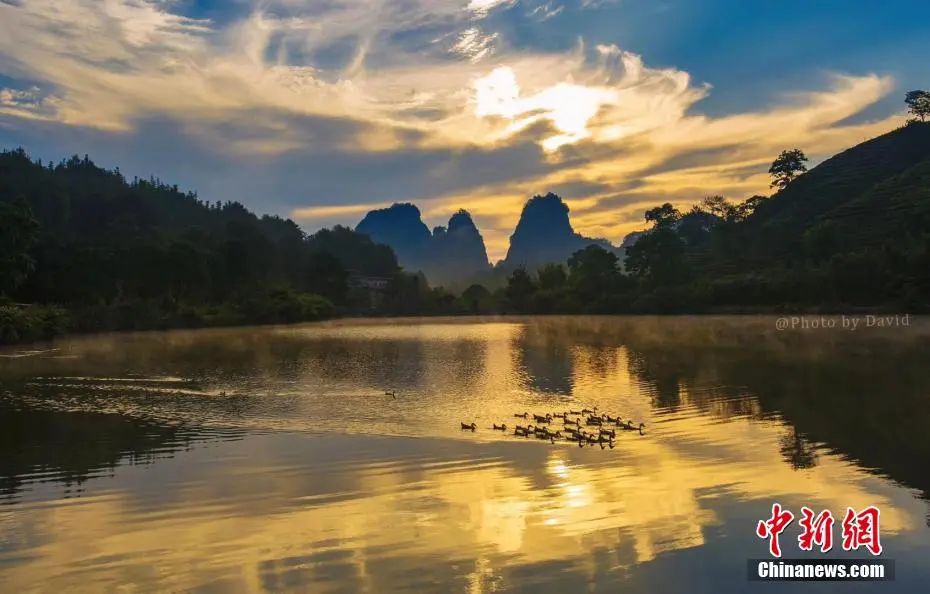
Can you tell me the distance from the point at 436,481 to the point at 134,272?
2959 inches

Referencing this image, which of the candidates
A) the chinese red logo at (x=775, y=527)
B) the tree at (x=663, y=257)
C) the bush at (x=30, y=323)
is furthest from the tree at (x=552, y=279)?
the chinese red logo at (x=775, y=527)

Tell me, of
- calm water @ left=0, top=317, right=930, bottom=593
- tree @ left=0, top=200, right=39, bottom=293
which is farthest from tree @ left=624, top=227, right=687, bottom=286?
tree @ left=0, top=200, right=39, bottom=293

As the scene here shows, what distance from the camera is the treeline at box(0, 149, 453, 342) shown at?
5700cm

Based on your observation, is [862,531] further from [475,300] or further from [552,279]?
[475,300]

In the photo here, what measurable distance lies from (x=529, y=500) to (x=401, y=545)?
2824mm

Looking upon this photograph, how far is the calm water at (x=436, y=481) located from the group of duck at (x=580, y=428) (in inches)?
18.5

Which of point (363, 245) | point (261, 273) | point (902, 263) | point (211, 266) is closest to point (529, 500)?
point (902, 263)

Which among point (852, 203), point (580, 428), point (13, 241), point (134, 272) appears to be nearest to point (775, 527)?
point (580, 428)

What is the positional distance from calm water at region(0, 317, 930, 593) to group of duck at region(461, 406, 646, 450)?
470 mm

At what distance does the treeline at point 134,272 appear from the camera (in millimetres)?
57000

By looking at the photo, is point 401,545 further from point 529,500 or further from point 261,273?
point 261,273

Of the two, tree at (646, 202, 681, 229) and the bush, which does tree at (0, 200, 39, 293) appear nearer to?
the bush

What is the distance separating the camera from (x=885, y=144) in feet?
456

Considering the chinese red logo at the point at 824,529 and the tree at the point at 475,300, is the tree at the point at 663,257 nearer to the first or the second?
the tree at the point at 475,300
